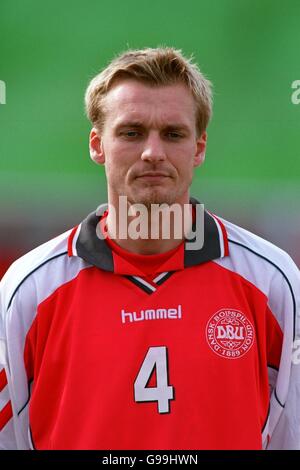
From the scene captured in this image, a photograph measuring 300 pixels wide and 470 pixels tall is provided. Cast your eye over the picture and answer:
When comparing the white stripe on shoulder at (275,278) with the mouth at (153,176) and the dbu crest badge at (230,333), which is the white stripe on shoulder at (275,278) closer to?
the dbu crest badge at (230,333)

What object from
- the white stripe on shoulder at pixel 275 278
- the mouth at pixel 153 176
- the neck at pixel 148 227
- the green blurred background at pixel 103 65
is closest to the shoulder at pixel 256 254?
the white stripe on shoulder at pixel 275 278

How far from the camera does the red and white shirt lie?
46.4 inches

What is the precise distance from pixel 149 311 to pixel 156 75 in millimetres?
452

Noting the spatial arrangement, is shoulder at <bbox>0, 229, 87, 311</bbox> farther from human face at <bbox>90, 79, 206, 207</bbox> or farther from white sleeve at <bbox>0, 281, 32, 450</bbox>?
human face at <bbox>90, 79, 206, 207</bbox>

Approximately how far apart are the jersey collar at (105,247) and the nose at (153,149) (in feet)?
0.64

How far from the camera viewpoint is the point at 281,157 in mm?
2121

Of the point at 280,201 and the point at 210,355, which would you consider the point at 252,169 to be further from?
the point at 210,355

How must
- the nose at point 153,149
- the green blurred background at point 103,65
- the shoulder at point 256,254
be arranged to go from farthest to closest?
the green blurred background at point 103,65, the shoulder at point 256,254, the nose at point 153,149

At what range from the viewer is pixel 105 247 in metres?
1.27

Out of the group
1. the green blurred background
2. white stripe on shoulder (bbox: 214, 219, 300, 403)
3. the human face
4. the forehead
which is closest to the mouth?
the human face

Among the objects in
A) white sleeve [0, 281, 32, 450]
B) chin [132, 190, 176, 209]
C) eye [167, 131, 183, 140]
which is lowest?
white sleeve [0, 281, 32, 450]

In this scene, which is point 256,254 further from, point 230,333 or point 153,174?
point 153,174

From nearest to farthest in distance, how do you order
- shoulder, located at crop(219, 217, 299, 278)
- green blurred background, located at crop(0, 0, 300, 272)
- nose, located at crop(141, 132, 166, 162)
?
nose, located at crop(141, 132, 166, 162)
shoulder, located at crop(219, 217, 299, 278)
green blurred background, located at crop(0, 0, 300, 272)

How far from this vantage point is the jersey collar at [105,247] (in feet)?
4.12
